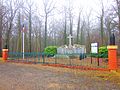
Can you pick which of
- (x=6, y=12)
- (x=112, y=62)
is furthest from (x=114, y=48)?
(x=6, y=12)

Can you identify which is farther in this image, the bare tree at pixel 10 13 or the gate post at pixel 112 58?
the bare tree at pixel 10 13

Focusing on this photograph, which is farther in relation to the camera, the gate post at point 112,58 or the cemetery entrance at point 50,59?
the cemetery entrance at point 50,59

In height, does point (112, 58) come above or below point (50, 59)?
above

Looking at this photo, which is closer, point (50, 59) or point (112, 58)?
point (112, 58)

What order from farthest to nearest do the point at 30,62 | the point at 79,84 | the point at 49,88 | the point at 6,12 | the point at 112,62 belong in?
the point at 6,12 < the point at 30,62 < the point at 112,62 < the point at 79,84 < the point at 49,88

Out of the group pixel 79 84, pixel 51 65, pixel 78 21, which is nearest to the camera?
pixel 79 84

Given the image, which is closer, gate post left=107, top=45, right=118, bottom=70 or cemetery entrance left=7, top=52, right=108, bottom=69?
gate post left=107, top=45, right=118, bottom=70

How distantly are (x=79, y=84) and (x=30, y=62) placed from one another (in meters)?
11.0

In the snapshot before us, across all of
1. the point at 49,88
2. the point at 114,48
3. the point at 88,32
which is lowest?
the point at 49,88

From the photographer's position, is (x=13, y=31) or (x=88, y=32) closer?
(x=13, y=31)

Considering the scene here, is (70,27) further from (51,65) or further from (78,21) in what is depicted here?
(51,65)

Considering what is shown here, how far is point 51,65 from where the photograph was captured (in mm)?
17422

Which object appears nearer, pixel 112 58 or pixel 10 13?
pixel 112 58

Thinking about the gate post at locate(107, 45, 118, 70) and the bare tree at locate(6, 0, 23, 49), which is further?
the bare tree at locate(6, 0, 23, 49)
